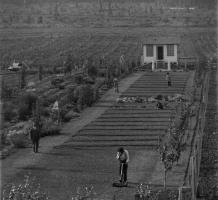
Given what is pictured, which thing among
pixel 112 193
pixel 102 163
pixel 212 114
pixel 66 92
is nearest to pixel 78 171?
pixel 102 163

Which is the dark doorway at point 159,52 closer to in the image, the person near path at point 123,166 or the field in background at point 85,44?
the field in background at point 85,44

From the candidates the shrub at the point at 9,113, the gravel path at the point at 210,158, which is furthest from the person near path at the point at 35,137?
the shrub at the point at 9,113

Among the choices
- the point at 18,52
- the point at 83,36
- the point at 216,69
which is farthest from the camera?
the point at 83,36

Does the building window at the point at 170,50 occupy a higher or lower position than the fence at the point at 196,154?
higher

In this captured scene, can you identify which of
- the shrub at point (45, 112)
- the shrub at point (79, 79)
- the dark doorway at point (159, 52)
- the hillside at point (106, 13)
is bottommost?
the shrub at point (45, 112)

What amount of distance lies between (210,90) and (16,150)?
668 inches

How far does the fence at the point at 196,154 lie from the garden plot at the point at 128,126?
42.3 inches

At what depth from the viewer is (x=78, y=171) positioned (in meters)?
17.5

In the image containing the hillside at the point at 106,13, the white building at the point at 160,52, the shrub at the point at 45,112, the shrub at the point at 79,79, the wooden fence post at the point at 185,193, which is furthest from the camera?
the hillside at the point at 106,13

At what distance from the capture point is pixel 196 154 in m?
18.0

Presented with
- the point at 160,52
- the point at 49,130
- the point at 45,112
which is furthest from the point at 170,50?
the point at 49,130

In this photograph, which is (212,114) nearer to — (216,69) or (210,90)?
(210,90)

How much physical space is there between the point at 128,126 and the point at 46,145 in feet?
13.8

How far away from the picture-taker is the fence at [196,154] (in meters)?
13.1
